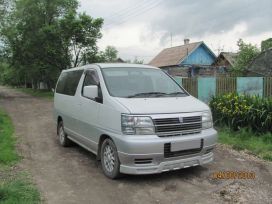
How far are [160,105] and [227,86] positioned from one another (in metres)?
7.17

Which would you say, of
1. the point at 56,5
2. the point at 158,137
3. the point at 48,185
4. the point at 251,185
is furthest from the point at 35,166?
the point at 56,5

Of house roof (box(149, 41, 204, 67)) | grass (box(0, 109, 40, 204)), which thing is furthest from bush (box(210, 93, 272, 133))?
house roof (box(149, 41, 204, 67))

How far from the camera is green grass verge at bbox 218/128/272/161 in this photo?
25.4 ft

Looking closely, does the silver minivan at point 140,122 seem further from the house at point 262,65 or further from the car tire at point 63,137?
the house at point 262,65

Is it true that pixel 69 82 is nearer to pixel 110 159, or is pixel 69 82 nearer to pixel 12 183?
pixel 110 159

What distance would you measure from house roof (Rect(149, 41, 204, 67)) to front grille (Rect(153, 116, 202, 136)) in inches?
1108

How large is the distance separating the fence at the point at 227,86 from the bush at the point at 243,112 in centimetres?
140

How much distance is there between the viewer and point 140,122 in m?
5.54

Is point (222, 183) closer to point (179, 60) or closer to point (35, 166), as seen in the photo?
point (35, 166)

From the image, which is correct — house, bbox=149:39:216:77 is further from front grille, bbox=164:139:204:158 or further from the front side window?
front grille, bbox=164:139:204:158

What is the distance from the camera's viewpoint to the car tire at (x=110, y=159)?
19.1 ft

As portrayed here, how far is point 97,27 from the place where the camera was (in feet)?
92.8

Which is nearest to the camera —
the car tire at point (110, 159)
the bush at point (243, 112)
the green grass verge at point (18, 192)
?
the green grass verge at point (18, 192)

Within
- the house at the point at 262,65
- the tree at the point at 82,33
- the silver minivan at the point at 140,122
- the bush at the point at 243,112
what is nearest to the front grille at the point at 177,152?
the silver minivan at the point at 140,122
